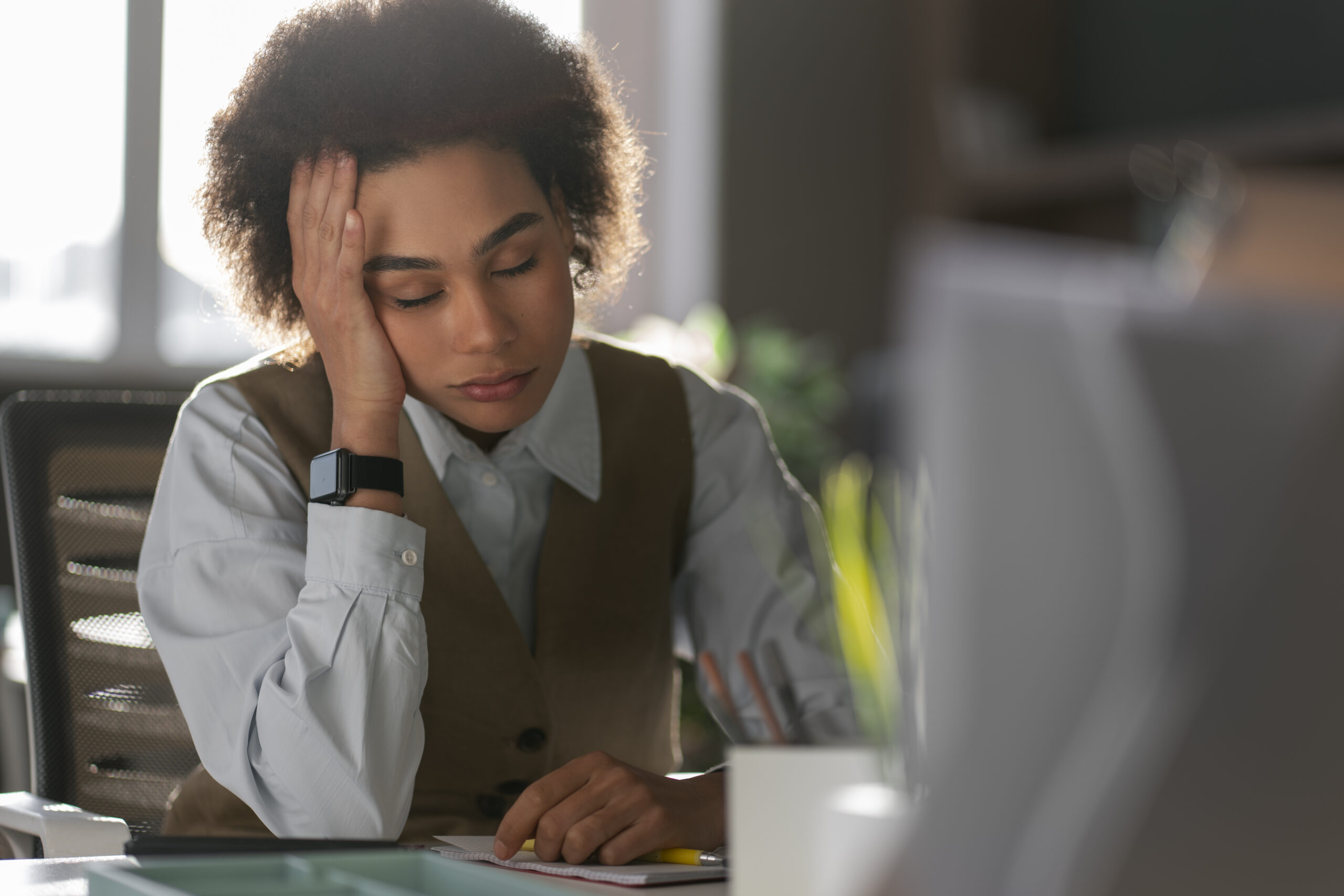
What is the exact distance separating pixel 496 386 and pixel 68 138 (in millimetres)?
327

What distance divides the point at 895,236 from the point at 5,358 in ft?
7.72

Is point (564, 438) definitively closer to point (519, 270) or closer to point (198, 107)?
point (519, 270)

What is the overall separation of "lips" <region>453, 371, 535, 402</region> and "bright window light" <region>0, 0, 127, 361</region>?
224 millimetres

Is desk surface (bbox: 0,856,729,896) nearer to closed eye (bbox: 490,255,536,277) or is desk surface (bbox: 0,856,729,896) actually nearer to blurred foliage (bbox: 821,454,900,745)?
blurred foliage (bbox: 821,454,900,745)

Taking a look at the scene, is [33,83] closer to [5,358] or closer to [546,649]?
[546,649]

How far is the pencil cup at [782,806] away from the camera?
1.31 feet

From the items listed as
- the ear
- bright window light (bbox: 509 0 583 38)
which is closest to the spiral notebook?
the ear

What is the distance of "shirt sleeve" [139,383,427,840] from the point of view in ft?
1.91

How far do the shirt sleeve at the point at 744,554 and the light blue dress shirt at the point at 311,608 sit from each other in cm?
5

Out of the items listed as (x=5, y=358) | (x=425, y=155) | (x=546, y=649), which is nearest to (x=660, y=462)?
(x=546, y=649)

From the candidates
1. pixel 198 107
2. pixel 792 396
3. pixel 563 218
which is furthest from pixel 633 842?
pixel 792 396

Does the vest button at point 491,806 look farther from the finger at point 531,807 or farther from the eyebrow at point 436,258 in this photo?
the eyebrow at point 436,258

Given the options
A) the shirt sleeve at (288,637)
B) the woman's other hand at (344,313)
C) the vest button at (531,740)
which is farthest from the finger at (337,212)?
the vest button at (531,740)

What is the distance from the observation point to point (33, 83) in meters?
0.69
